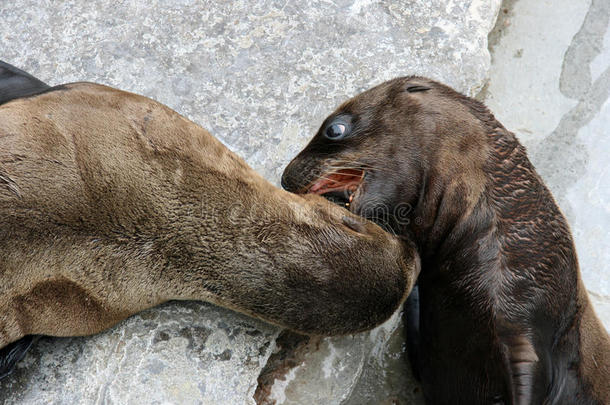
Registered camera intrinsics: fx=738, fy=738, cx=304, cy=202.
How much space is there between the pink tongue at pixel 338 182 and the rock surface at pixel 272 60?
32 cm

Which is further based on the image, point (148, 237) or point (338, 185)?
point (338, 185)

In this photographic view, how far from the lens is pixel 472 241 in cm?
354

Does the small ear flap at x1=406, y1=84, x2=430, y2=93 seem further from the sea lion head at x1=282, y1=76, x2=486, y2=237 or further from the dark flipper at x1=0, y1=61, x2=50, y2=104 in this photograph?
the dark flipper at x1=0, y1=61, x2=50, y2=104

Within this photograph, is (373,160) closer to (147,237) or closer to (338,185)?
(338,185)

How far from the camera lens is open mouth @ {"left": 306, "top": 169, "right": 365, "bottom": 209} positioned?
156 inches

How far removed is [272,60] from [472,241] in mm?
1750

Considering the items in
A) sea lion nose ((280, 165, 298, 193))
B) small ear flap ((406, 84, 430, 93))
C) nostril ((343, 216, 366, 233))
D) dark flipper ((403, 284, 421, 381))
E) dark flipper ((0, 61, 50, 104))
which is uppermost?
small ear flap ((406, 84, 430, 93))

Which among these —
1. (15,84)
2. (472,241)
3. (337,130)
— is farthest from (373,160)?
(15,84)

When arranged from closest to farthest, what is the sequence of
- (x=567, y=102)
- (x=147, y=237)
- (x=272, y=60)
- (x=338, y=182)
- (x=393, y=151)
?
(x=147, y=237) → (x=393, y=151) → (x=338, y=182) → (x=272, y=60) → (x=567, y=102)

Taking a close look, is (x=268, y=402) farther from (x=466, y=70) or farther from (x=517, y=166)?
(x=466, y=70)

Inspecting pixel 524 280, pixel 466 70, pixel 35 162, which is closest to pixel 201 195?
pixel 35 162

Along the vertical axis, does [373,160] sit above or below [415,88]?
below

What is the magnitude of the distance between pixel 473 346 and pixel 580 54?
106 inches

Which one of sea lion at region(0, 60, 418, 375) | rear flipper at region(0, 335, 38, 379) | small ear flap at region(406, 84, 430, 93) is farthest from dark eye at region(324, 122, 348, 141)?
rear flipper at region(0, 335, 38, 379)
